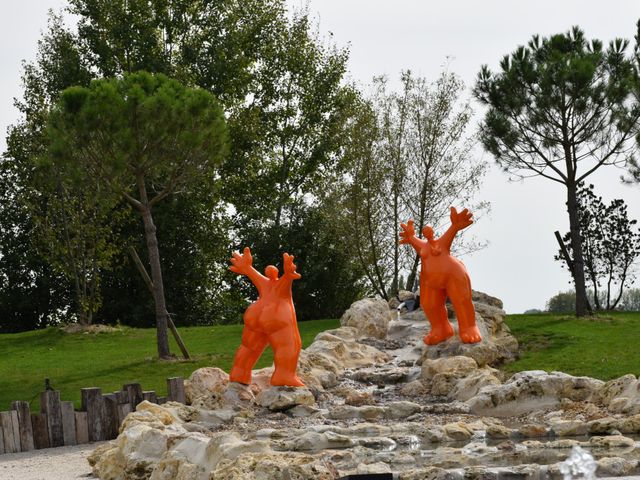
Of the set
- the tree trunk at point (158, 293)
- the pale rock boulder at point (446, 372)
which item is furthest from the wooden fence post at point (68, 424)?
the tree trunk at point (158, 293)

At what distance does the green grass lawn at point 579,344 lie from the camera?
57.4 ft

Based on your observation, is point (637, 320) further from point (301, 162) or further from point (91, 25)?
point (91, 25)

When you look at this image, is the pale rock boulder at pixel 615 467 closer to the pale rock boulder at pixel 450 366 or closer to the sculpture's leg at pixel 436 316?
the pale rock boulder at pixel 450 366

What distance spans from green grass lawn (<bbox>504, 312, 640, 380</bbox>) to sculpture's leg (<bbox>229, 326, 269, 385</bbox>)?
4404 mm

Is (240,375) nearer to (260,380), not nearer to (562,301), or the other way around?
(260,380)

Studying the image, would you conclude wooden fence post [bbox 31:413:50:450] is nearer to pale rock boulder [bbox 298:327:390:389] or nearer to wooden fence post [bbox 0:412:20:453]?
wooden fence post [bbox 0:412:20:453]

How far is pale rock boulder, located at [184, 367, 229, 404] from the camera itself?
15637mm

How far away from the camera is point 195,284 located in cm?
3291

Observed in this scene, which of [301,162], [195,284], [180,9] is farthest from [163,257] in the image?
[180,9]

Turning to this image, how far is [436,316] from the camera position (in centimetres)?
1825

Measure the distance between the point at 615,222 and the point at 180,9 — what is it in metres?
14.1

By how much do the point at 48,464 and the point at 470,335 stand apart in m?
7.25

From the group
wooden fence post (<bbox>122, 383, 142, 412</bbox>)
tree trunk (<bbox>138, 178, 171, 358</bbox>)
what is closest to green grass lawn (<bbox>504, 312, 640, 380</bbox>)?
wooden fence post (<bbox>122, 383, 142, 412</bbox>)

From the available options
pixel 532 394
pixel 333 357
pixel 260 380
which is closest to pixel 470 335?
pixel 333 357
